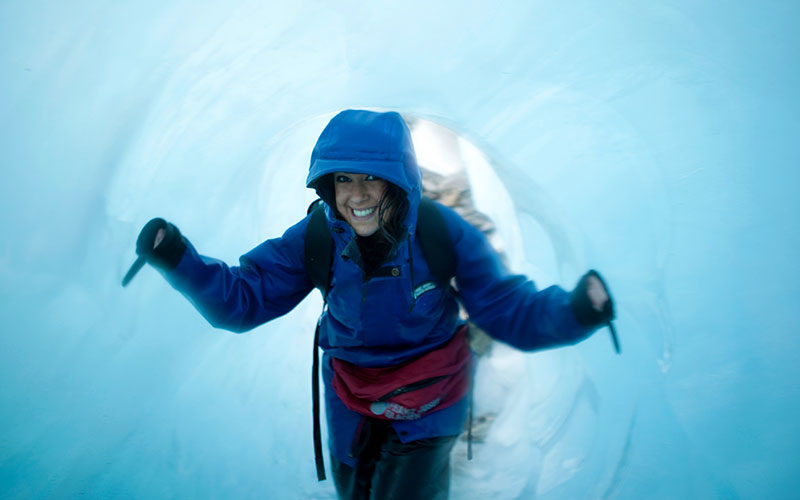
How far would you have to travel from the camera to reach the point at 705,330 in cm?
171

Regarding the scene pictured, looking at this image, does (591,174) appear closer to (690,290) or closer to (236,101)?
(690,290)

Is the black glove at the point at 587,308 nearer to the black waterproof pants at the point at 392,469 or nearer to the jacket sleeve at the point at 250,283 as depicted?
the black waterproof pants at the point at 392,469

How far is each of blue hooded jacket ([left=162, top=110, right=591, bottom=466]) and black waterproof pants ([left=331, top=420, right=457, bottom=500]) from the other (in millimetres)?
47

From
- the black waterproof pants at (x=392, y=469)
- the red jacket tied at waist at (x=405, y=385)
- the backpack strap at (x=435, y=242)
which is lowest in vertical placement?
the black waterproof pants at (x=392, y=469)

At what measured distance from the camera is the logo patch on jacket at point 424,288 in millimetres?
1635

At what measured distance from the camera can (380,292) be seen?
1.62 meters

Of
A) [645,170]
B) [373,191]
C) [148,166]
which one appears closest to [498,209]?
[645,170]

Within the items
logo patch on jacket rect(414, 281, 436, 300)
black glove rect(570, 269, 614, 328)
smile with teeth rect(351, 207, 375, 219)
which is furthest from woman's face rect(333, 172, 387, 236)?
black glove rect(570, 269, 614, 328)

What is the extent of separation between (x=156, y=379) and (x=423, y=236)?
1.45 m

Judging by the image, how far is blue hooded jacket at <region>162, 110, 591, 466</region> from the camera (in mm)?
Result: 1497

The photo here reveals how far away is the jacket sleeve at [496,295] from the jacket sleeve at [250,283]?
504 millimetres

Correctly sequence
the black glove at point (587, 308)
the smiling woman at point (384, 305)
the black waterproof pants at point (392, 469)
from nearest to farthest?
the black glove at point (587, 308)
the smiling woman at point (384, 305)
the black waterproof pants at point (392, 469)

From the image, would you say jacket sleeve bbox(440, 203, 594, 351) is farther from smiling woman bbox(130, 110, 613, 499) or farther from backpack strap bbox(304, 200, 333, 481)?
backpack strap bbox(304, 200, 333, 481)

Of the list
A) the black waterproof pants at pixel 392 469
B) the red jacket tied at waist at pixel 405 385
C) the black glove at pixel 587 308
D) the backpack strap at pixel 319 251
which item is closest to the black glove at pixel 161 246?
the backpack strap at pixel 319 251
